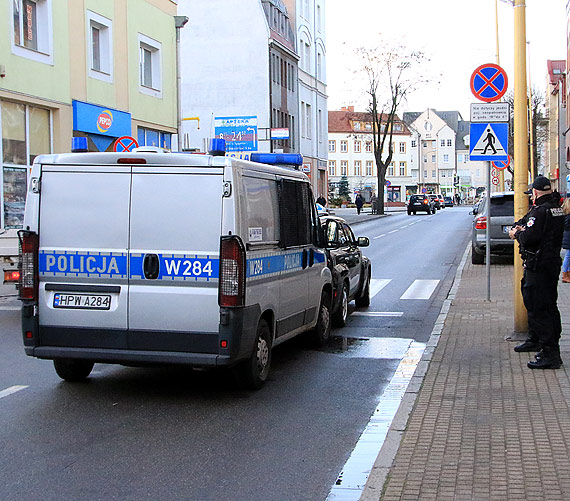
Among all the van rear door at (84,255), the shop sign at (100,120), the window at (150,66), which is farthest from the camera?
the window at (150,66)

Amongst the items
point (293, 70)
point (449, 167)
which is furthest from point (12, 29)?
point (449, 167)

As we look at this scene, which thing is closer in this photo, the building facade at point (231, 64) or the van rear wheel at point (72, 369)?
the van rear wheel at point (72, 369)

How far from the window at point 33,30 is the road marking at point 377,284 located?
1070 centimetres

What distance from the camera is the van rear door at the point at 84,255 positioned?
716cm

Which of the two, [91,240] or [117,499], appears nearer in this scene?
[117,499]

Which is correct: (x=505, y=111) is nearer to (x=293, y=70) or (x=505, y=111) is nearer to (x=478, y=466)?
(x=478, y=466)

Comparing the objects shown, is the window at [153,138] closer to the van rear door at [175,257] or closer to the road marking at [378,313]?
the road marking at [378,313]

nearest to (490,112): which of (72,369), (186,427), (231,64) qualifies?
(72,369)

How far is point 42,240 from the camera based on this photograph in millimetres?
7277

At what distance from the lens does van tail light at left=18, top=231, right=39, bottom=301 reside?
7.27 meters

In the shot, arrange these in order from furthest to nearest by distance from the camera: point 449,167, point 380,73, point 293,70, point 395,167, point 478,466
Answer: point 449,167
point 395,167
point 380,73
point 293,70
point 478,466

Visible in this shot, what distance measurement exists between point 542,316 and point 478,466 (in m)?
3.26

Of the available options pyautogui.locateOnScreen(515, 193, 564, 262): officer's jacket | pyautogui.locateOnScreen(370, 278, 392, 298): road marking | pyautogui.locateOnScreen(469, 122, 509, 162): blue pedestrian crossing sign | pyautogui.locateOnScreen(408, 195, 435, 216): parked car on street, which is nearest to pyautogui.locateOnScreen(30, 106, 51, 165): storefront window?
pyautogui.locateOnScreen(370, 278, 392, 298): road marking

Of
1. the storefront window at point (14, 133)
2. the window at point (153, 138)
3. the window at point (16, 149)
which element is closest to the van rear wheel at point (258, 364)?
the window at point (16, 149)
